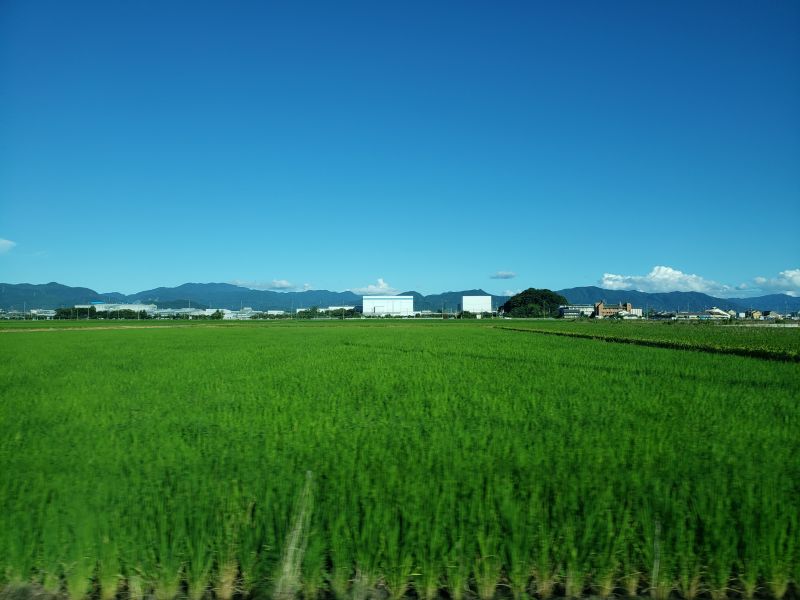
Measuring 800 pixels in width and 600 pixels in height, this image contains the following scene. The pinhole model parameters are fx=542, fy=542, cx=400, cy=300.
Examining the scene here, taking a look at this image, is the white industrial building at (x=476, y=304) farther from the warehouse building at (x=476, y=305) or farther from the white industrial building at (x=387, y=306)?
the white industrial building at (x=387, y=306)

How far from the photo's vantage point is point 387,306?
157 metres

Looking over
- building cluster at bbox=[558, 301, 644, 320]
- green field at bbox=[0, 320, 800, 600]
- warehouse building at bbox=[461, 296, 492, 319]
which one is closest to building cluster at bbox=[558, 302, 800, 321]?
building cluster at bbox=[558, 301, 644, 320]

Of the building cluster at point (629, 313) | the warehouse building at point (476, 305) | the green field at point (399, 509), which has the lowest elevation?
the green field at point (399, 509)

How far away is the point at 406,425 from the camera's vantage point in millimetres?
6516

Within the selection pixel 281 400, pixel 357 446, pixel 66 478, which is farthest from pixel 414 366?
pixel 66 478

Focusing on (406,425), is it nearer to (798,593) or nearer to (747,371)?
(798,593)

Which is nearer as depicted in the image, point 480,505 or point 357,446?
point 480,505

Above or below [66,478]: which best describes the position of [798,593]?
below

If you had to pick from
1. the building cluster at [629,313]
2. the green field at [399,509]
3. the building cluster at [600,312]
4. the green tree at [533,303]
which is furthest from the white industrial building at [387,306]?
the green field at [399,509]

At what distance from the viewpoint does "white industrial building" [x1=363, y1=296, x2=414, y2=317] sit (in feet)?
511

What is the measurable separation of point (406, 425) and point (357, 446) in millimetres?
1310

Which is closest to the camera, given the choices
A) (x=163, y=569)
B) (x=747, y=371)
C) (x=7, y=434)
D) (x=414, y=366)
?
(x=163, y=569)

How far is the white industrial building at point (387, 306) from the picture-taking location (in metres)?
156

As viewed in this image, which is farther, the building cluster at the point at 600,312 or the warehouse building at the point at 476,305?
→ the warehouse building at the point at 476,305
